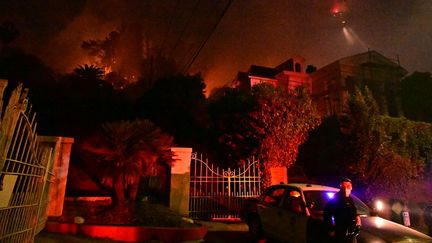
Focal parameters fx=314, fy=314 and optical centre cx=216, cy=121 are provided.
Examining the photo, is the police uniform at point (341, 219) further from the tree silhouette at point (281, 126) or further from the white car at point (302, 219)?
the tree silhouette at point (281, 126)

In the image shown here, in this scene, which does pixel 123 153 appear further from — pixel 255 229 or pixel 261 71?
pixel 261 71

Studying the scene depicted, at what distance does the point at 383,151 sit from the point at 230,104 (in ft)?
43.0

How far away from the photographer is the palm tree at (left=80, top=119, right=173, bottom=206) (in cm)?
948

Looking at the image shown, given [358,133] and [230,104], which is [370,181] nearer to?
[358,133]

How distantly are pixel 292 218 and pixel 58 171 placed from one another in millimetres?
6500

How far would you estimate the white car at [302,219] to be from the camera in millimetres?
5707

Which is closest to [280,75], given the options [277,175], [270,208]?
[277,175]

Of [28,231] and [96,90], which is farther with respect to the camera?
[96,90]

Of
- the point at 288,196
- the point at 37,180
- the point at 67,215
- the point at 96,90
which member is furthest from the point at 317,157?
the point at 96,90

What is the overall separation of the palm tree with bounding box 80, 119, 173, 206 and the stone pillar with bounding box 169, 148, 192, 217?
102 centimetres

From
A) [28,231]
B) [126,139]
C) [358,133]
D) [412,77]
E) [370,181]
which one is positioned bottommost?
[28,231]

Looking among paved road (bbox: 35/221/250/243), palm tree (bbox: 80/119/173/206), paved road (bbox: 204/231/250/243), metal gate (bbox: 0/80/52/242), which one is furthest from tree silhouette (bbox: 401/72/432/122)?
metal gate (bbox: 0/80/52/242)

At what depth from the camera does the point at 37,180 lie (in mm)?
4809

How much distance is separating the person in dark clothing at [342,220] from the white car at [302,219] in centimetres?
55
